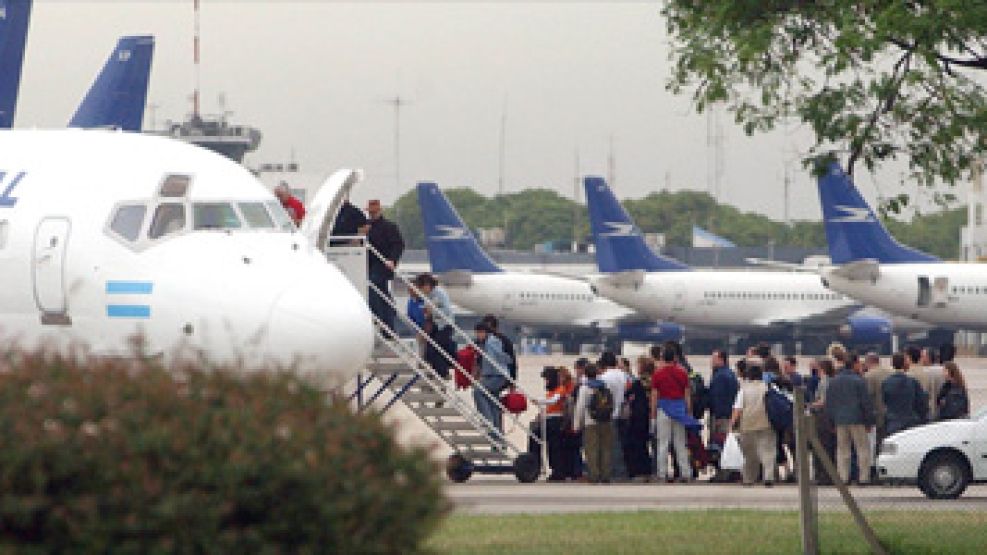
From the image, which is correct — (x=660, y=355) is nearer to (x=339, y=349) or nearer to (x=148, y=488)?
(x=339, y=349)

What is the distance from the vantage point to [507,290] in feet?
318

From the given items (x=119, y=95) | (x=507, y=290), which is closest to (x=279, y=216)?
(x=119, y=95)

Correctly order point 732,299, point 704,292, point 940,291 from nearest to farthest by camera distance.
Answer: point 940,291 < point 704,292 < point 732,299

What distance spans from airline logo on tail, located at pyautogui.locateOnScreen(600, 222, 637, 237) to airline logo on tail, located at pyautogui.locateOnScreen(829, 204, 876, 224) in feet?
46.7

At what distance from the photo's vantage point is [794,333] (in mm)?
95125

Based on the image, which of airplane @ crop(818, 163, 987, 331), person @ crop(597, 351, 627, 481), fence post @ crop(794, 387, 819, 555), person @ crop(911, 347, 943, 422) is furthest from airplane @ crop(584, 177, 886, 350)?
fence post @ crop(794, 387, 819, 555)

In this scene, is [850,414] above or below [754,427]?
above

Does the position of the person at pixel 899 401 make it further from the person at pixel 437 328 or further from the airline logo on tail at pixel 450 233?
the airline logo on tail at pixel 450 233

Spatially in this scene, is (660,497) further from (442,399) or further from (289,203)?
(289,203)

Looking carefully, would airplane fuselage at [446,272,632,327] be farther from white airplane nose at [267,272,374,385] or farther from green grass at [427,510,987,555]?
white airplane nose at [267,272,374,385]

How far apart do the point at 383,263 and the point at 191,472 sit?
1669 cm

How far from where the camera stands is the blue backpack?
83.4 ft

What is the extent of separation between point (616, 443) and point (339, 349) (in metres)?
9.15

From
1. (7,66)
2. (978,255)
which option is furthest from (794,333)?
(7,66)
